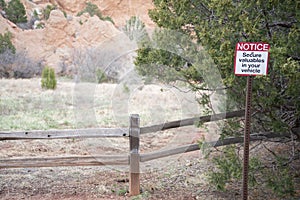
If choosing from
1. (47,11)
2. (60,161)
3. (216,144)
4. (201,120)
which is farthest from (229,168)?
(47,11)

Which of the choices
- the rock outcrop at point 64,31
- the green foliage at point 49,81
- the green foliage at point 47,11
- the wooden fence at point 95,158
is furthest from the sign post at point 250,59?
the green foliage at point 47,11

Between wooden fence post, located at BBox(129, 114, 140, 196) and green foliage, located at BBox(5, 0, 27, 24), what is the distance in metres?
17.2

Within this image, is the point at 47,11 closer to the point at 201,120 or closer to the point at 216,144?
the point at 201,120

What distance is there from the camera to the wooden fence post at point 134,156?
3.86 m

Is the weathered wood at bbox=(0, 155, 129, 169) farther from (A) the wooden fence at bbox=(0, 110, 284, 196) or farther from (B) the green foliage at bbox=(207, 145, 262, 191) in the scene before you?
(B) the green foliage at bbox=(207, 145, 262, 191)

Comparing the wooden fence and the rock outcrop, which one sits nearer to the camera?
the wooden fence

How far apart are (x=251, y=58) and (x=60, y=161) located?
2.39m

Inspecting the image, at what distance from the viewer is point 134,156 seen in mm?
3893

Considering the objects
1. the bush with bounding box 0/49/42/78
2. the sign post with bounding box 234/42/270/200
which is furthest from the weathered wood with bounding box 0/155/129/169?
the bush with bounding box 0/49/42/78

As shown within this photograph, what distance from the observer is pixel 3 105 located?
9281mm

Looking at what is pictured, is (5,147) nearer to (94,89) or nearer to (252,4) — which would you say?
(252,4)

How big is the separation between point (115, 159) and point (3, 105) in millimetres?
6423

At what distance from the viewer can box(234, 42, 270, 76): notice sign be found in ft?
9.30

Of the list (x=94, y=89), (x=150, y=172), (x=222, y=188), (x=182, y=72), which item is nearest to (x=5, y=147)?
(x=150, y=172)
